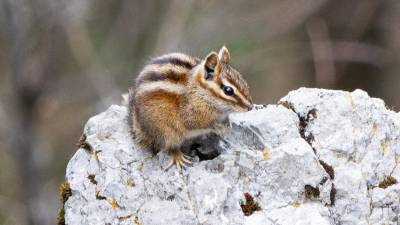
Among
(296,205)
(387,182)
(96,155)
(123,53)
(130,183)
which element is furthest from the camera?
(123,53)

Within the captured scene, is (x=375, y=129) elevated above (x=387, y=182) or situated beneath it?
elevated above

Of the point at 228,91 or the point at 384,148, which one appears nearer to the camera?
the point at 384,148

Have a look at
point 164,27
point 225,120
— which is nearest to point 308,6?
point 164,27

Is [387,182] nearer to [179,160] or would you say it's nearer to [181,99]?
[179,160]

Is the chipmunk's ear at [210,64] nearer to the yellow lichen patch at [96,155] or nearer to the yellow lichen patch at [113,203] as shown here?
the yellow lichen patch at [96,155]

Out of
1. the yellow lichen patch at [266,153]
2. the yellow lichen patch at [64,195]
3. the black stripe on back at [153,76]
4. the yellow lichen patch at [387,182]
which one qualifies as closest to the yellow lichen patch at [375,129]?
the yellow lichen patch at [387,182]

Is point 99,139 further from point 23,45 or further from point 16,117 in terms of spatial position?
point 16,117

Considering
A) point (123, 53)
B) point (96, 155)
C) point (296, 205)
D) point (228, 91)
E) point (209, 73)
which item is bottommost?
point (296, 205)

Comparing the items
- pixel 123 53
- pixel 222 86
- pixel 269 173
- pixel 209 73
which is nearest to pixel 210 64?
pixel 209 73
